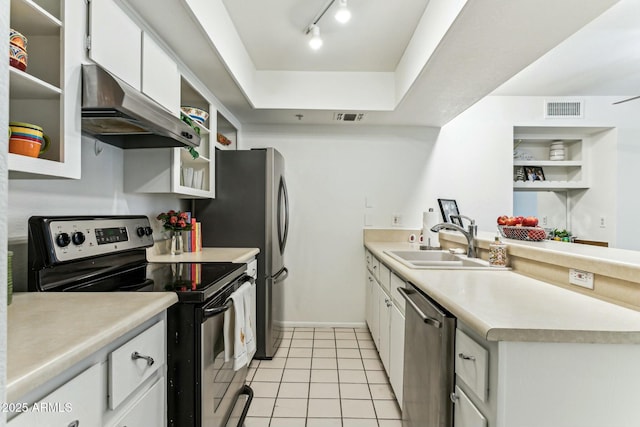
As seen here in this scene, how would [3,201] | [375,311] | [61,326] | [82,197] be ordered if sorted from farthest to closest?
[375,311] < [82,197] < [61,326] < [3,201]

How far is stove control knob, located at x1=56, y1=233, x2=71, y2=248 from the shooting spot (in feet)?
4.00

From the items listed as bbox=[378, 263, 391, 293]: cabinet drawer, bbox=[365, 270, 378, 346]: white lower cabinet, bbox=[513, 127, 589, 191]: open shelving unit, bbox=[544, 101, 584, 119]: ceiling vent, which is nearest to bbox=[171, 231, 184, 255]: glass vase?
bbox=[378, 263, 391, 293]: cabinet drawer

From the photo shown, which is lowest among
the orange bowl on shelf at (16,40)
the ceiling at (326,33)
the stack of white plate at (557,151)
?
the orange bowl on shelf at (16,40)

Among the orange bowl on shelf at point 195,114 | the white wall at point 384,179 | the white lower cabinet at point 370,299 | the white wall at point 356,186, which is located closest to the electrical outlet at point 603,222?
the white wall at point 384,179

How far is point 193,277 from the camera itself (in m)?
1.47

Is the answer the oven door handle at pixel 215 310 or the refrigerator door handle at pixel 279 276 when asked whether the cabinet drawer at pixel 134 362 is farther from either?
the refrigerator door handle at pixel 279 276

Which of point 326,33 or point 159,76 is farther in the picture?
point 326,33

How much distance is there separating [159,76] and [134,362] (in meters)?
1.38

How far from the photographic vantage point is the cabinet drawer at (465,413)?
953 mm

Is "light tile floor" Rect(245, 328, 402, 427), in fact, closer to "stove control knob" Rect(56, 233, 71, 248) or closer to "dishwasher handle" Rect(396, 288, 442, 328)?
"dishwasher handle" Rect(396, 288, 442, 328)

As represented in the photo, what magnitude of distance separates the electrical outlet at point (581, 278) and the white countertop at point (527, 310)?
0.17ft

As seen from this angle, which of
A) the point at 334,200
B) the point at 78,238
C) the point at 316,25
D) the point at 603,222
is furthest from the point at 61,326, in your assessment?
the point at 603,222

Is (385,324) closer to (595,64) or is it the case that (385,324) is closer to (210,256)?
(210,256)

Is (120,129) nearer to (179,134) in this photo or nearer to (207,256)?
(179,134)
